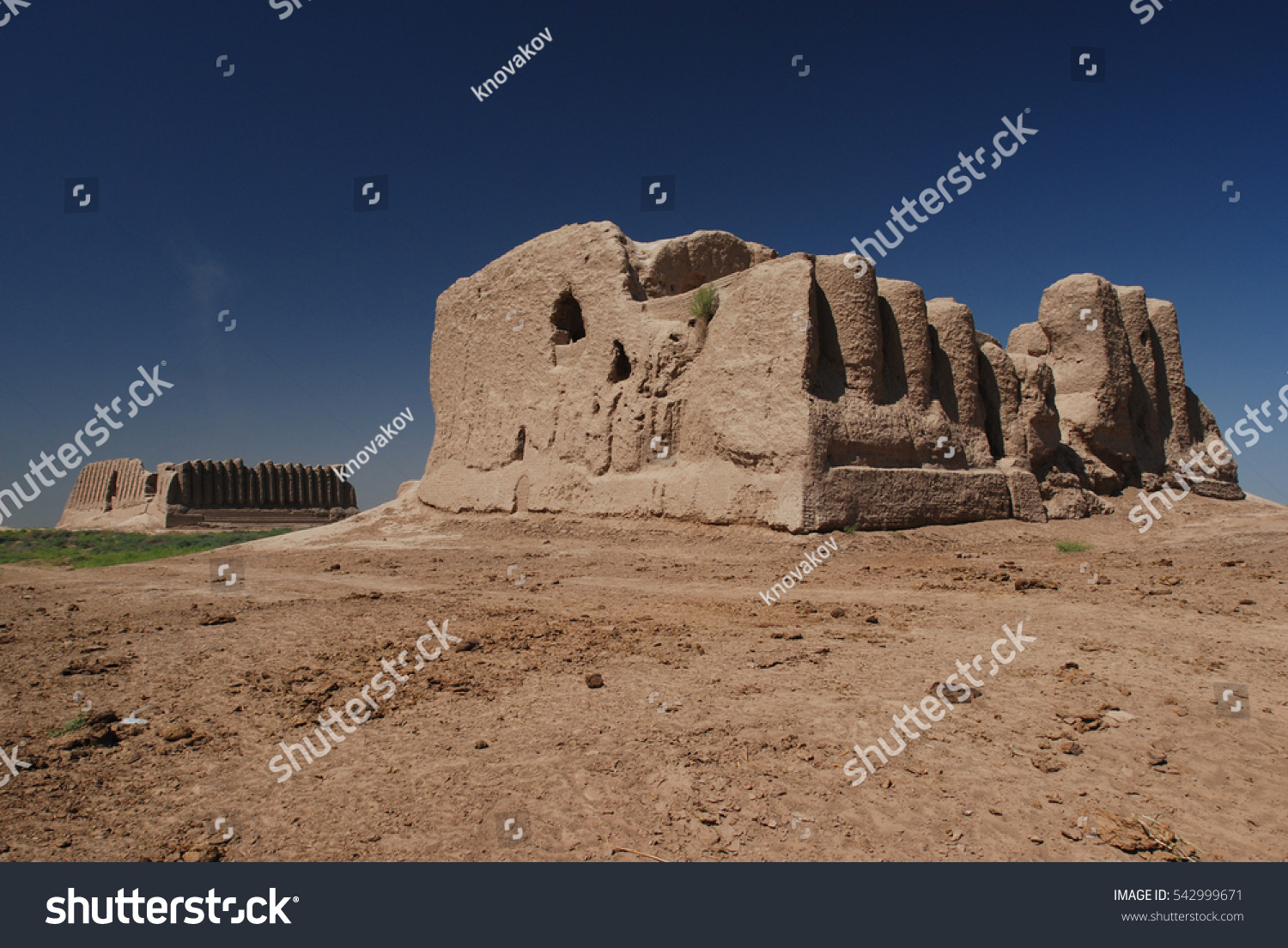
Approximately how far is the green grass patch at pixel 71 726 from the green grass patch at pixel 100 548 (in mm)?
8051

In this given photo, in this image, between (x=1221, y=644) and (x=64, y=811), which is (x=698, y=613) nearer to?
(x=1221, y=644)

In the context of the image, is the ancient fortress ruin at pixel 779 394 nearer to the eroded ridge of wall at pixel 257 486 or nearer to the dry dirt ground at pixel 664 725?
the dry dirt ground at pixel 664 725

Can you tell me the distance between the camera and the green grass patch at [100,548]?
35.2 feet

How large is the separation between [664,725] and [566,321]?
1045cm

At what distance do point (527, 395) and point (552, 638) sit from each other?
27.9 ft

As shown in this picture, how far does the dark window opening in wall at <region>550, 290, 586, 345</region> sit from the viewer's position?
40.7 ft

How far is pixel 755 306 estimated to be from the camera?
31.4ft

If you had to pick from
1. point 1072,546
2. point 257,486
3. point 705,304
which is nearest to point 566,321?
point 705,304

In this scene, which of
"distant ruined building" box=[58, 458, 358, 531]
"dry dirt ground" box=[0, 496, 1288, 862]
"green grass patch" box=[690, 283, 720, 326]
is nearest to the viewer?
"dry dirt ground" box=[0, 496, 1288, 862]

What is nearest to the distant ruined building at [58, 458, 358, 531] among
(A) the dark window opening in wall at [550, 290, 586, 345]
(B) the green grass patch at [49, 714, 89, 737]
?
(A) the dark window opening in wall at [550, 290, 586, 345]

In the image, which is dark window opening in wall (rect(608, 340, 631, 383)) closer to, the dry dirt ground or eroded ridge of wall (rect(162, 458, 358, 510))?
the dry dirt ground

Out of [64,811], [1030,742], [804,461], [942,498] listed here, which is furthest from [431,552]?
[1030,742]

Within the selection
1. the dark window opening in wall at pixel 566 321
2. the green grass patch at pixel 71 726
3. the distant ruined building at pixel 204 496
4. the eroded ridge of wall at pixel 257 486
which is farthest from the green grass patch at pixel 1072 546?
the eroded ridge of wall at pixel 257 486

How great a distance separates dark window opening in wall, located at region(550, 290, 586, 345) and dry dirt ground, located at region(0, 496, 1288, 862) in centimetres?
695
